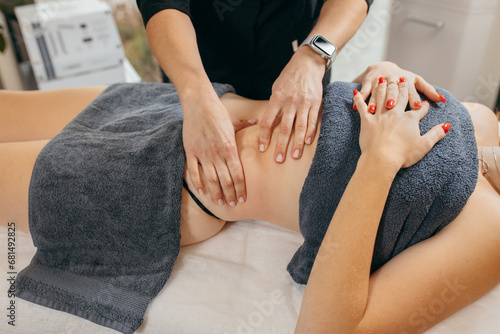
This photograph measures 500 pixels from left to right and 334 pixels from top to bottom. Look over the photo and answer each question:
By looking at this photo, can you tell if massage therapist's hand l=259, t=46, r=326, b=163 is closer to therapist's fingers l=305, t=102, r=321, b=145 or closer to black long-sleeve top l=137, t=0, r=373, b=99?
therapist's fingers l=305, t=102, r=321, b=145

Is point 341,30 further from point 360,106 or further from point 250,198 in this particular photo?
point 250,198

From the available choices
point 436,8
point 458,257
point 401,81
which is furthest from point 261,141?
point 436,8

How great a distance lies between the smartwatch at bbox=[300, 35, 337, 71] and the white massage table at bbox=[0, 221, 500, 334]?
1.85 feet

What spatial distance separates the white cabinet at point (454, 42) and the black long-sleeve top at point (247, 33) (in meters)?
1.15

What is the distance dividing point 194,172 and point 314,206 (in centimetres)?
32

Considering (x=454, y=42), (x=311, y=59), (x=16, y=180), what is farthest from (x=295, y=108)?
(x=454, y=42)

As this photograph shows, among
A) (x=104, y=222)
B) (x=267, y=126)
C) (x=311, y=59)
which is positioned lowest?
(x=104, y=222)

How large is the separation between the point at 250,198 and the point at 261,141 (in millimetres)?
161

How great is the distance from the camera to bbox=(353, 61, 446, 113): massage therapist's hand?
956 millimetres

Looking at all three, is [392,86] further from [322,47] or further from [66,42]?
[66,42]

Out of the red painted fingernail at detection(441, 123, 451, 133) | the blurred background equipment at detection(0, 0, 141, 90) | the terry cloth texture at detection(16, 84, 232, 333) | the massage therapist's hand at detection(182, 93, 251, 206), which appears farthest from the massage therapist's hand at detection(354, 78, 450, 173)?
the blurred background equipment at detection(0, 0, 141, 90)

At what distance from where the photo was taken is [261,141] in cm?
103

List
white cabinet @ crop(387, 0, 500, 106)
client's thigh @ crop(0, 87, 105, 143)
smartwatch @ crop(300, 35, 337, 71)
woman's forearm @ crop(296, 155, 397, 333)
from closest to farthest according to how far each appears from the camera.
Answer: woman's forearm @ crop(296, 155, 397, 333) → smartwatch @ crop(300, 35, 337, 71) → client's thigh @ crop(0, 87, 105, 143) → white cabinet @ crop(387, 0, 500, 106)

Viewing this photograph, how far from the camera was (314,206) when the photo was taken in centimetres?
93
